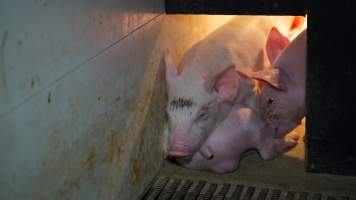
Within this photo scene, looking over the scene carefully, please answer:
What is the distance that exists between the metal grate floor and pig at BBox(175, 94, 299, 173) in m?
0.11

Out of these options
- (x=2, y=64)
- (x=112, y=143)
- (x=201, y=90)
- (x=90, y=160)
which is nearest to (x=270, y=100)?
(x=201, y=90)

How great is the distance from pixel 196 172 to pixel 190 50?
1.81 ft

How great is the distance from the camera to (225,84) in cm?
253

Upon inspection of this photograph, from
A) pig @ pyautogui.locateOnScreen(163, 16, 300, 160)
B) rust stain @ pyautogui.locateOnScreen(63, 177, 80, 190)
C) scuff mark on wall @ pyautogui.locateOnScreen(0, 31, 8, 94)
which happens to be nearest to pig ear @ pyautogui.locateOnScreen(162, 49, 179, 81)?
pig @ pyautogui.locateOnScreen(163, 16, 300, 160)

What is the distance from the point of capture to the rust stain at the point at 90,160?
1894 millimetres

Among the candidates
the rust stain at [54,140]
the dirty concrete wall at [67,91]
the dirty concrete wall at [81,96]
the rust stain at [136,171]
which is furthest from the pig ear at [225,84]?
the rust stain at [54,140]

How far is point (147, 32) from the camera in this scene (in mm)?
2328

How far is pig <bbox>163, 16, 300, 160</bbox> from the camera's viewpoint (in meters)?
2.48

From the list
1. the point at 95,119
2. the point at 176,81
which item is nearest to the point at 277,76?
the point at 176,81

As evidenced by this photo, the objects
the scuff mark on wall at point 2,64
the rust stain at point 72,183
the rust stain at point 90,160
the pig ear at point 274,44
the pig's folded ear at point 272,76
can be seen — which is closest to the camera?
the scuff mark on wall at point 2,64

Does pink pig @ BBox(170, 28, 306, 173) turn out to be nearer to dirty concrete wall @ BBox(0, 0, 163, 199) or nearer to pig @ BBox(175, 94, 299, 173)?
pig @ BBox(175, 94, 299, 173)

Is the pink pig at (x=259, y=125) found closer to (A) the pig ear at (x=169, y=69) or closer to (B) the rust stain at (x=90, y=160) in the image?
(A) the pig ear at (x=169, y=69)

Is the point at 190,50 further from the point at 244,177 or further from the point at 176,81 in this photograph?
the point at 244,177

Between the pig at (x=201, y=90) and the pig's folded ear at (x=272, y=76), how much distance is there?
0.05m
